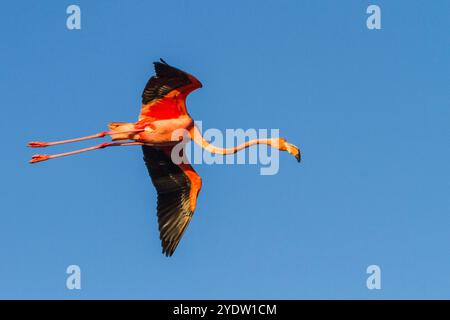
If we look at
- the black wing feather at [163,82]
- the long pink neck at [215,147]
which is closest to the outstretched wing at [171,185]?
the long pink neck at [215,147]

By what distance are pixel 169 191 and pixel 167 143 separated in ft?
4.58

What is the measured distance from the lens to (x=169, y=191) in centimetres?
2697

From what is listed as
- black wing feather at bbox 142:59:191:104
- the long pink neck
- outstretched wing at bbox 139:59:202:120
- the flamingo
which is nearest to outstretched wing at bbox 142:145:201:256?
the flamingo

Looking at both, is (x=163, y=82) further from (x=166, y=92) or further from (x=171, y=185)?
(x=171, y=185)

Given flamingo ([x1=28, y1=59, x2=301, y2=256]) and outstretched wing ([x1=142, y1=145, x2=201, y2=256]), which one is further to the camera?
outstretched wing ([x1=142, y1=145, x2=201, y2=256])

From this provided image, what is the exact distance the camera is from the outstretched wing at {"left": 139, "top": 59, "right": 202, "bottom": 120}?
25.2 metres

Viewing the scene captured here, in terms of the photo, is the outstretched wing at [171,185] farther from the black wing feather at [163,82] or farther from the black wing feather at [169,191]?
the black wing feather at [163,82]

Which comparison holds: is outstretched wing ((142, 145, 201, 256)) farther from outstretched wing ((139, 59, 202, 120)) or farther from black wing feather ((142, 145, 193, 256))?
outstretched wing ((139, 59, 202, 120))

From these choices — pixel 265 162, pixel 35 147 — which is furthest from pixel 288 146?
pixel 35 147
